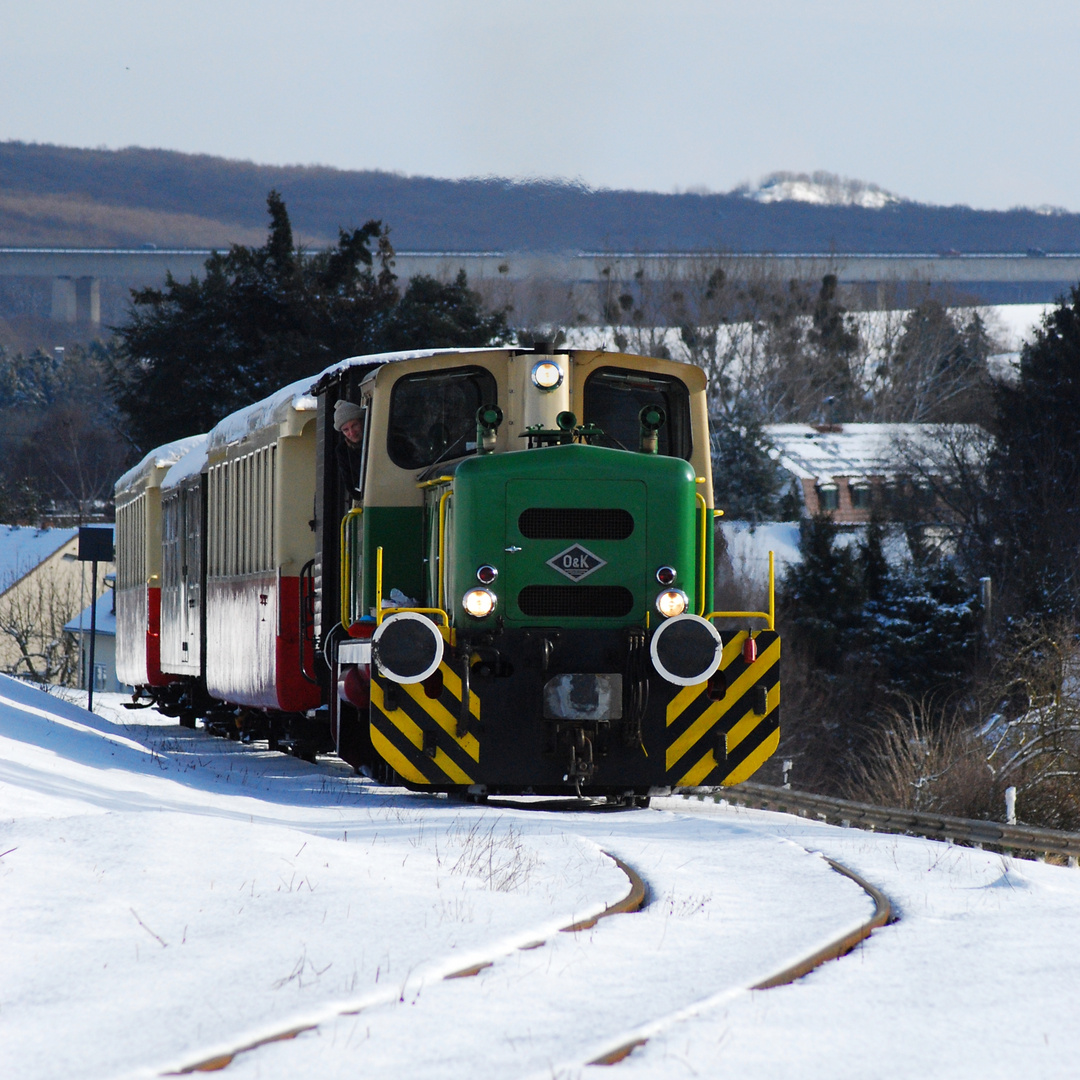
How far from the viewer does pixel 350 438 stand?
1180cm

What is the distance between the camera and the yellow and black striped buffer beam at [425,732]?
1023 centimetres

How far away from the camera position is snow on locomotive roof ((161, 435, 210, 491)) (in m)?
17.8

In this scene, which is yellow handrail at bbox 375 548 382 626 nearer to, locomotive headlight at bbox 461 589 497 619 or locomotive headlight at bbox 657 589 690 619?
locomotive headlight at bbox 461 589 497 619

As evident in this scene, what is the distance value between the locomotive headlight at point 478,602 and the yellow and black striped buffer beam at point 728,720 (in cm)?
137

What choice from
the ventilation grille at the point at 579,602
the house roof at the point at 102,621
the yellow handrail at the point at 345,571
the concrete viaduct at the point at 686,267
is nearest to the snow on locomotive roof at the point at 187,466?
the yellow handrail at the point at 345,571

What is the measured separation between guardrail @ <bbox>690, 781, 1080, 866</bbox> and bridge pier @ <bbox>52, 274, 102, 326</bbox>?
104949 millimetres

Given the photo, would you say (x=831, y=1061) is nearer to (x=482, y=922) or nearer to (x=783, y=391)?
(x=482, y=922)

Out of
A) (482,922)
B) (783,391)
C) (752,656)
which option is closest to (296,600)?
(752,656)

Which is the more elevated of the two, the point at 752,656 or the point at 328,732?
the point at 752,656


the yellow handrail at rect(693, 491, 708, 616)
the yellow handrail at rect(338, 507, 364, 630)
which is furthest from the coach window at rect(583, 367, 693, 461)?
the yellow handrail at rect(338, 507, 364, 630)

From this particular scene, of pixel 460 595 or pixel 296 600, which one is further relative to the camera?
pixel 296 600

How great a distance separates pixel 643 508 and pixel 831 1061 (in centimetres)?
619

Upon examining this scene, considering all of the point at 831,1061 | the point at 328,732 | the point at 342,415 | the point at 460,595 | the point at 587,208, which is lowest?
the point at 328,732

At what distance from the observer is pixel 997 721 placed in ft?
90.7
